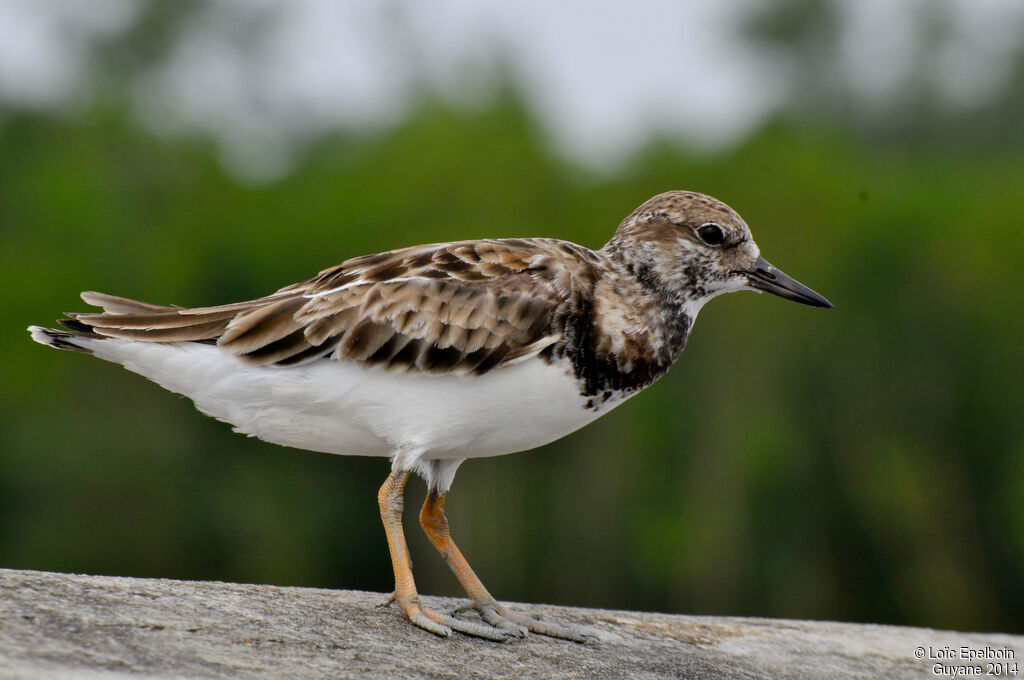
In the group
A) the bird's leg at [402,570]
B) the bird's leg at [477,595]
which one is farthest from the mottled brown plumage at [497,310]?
the bird's leg at [477,595]

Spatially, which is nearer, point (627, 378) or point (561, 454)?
point (627, 378)

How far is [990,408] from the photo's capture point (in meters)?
26.8

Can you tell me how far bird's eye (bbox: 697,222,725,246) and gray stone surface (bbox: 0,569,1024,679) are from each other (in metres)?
2.59

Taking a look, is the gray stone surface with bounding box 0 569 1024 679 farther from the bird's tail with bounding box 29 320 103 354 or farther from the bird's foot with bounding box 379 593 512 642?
the bird's tail with bounding box 29 320 103 354

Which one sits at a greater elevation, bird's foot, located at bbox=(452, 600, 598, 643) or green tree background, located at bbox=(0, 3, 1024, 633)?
green tree background, located at bbox=(0, 3, 1024, 633)

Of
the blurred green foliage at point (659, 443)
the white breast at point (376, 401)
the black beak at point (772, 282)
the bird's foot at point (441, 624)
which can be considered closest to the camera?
the white breast at point (376, 401)

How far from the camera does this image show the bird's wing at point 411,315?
6.61 meters

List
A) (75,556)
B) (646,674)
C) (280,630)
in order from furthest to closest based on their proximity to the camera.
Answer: (75,556), (646,674), (280,630)

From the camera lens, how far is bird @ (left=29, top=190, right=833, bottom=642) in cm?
660

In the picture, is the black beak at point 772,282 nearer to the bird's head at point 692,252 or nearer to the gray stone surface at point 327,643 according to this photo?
the bird's head at point 692,252

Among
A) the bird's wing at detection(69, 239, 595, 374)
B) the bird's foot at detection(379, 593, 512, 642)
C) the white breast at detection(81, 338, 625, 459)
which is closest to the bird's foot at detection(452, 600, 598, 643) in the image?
the bird's foot at detection(379, 593, 512, 642)

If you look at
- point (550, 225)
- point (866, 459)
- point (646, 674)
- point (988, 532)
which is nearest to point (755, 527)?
point (866, 459)

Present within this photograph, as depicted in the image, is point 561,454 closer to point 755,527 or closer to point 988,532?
point 755,527

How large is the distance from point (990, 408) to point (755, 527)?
612 centimetres
